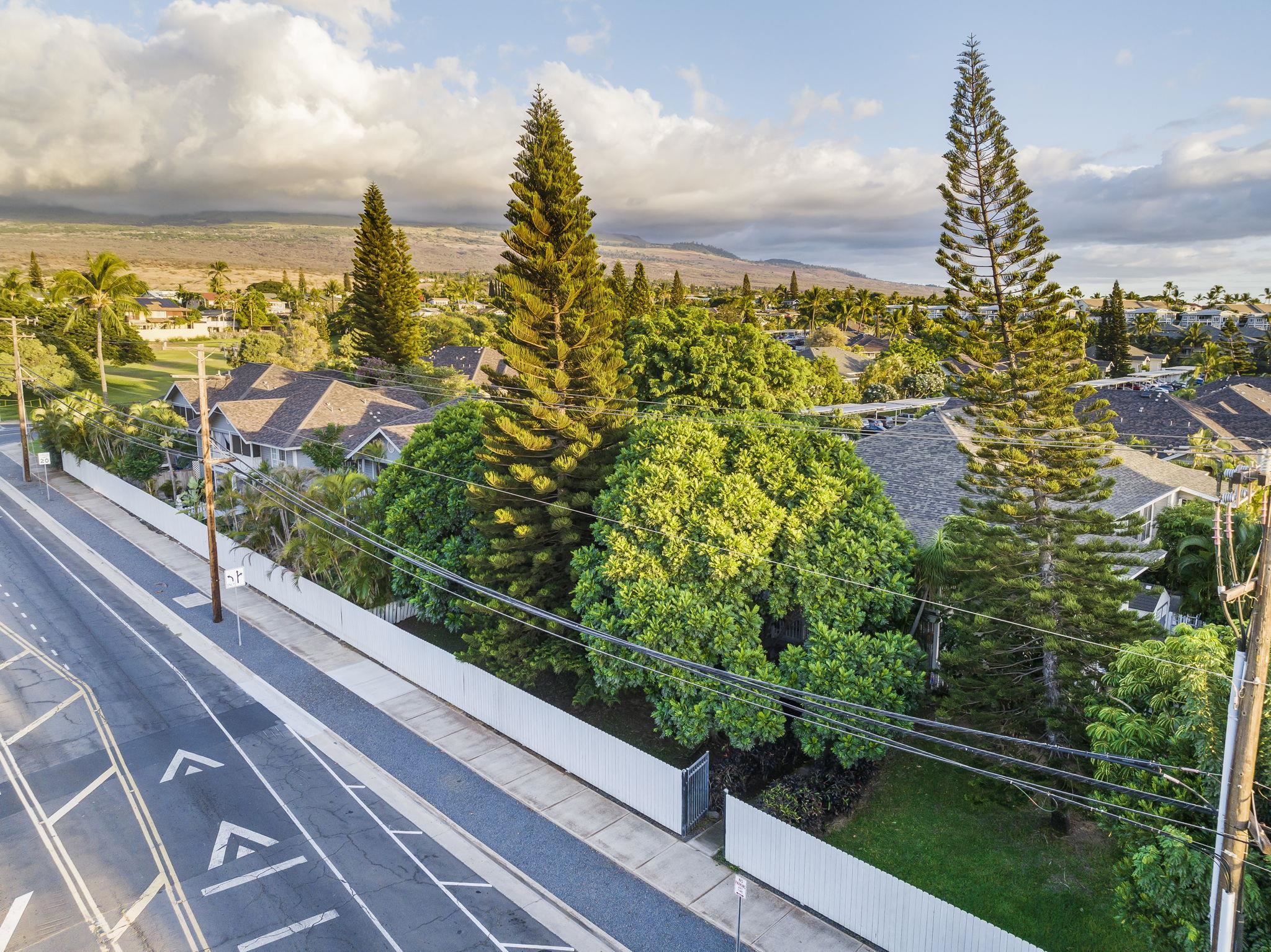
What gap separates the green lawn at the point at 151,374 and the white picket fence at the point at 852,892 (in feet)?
194

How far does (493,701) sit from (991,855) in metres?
10.2

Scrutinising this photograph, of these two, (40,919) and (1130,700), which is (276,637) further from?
(1130,700)

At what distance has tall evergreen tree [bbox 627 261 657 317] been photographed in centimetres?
6575

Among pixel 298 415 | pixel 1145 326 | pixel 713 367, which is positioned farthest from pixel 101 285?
pixel 1145 326

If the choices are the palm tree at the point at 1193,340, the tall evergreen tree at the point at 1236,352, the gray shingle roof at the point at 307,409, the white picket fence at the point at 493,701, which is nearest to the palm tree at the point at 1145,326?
the palm tree at the point at 1193,340

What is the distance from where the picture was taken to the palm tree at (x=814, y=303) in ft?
405

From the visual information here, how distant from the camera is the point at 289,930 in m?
12.3

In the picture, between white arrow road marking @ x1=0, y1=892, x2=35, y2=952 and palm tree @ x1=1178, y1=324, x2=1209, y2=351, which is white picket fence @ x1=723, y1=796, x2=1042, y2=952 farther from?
palm tree @ x1=1178, y1=324, x2=1209, y2=351

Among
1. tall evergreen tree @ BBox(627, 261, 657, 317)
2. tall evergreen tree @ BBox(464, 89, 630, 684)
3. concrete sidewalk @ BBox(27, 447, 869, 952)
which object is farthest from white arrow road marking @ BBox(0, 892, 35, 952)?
Answer: tall evergreen tree @ BBox(627, 261, 657, 317)

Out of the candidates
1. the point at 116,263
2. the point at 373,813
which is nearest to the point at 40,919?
the point at 373,813

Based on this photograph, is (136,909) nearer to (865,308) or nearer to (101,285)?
(101,285)

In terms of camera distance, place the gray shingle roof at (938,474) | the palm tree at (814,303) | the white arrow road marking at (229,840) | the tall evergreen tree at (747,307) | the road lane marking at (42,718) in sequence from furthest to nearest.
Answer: the palm tree at (814,303), the tall evergreen tree at (747,307), the gray shingle roof at (938,474), the road lane marking at (42,718), the white arrow road marking at (229,840)

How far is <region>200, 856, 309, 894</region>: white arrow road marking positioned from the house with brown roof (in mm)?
20935

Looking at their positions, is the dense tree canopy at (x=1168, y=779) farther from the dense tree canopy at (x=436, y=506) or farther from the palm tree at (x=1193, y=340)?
the palm tree at (x=1193, y=340)
